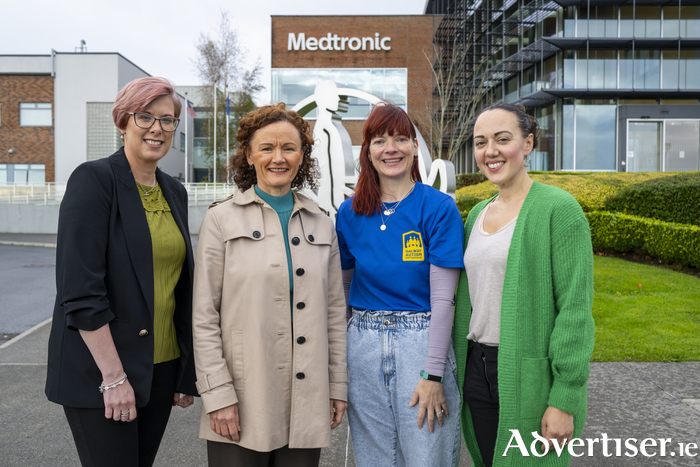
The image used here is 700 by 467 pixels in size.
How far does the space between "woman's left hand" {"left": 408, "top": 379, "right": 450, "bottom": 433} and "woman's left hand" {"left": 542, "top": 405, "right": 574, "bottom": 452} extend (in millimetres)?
446

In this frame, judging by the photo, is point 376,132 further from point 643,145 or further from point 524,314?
point 643,145

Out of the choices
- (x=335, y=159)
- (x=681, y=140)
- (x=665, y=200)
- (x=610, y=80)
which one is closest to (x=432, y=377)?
(x=335, y=159)

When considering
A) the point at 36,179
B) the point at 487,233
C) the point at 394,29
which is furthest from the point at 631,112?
the point at 36,179

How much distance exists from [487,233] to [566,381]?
2.33ft

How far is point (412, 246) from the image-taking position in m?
2.26

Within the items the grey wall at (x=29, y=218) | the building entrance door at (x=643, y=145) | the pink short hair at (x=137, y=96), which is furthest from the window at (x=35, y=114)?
the pink short hair at (x=137, y=96)

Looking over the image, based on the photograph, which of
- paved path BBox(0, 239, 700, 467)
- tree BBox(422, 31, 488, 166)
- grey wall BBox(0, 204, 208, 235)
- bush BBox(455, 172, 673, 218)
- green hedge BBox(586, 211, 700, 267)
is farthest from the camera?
tree BBox(422, 31, 488, 166)

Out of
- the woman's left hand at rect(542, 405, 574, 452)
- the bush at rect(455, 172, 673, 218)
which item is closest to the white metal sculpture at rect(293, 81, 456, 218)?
the woman's left hand at rect(542, 405, 574, 452)

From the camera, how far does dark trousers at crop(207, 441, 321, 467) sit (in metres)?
2.05

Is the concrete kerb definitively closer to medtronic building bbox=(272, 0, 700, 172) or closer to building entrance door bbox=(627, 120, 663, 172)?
medtronic building bbox=(272, 0, 700, 172)

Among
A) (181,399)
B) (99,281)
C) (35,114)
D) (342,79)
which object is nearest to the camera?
(99,281)

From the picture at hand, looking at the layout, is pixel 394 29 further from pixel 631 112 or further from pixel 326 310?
pixel 326 310

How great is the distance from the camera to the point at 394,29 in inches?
1086

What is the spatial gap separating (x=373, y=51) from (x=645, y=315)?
24142 millimetres
